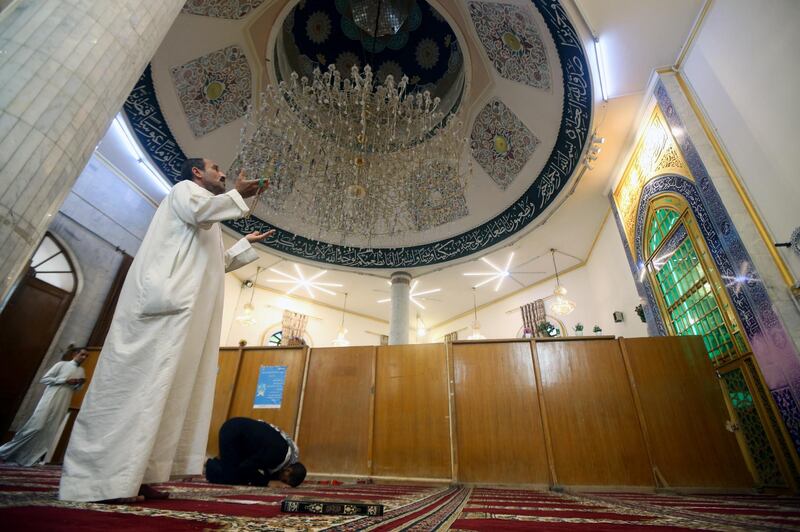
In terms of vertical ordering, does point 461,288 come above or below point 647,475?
above

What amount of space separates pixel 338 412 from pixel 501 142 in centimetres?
494

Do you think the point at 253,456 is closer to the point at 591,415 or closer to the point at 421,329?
the point at 591,415

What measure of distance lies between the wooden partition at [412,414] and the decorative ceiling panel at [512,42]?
12.9ft

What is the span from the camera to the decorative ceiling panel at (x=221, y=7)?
15.0ft

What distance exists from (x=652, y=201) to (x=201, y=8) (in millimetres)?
6194

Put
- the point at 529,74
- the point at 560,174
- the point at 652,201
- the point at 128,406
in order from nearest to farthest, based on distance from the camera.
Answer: the point at 128,406, the point at 652,201, the point at 529,74, the point at 560,174

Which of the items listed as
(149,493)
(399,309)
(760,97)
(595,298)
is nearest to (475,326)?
(399,309)

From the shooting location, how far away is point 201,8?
463cm

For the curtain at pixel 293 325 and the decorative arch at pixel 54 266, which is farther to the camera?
the curtain at pixel 293 325

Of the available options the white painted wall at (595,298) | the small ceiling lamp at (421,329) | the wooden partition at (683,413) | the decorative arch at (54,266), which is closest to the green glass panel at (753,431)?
the wooden partition at (683,413)

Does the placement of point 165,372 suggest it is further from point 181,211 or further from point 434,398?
point 434,398

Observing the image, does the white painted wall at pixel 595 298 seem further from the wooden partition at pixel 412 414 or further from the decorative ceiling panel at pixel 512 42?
the wooden partition at pixel 412 414

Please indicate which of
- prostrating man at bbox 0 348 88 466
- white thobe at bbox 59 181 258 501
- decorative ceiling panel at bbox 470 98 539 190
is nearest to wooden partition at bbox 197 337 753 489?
prostrating man at bbox 0 348 88 466

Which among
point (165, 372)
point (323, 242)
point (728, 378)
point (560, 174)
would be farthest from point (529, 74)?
point (165, 372)
